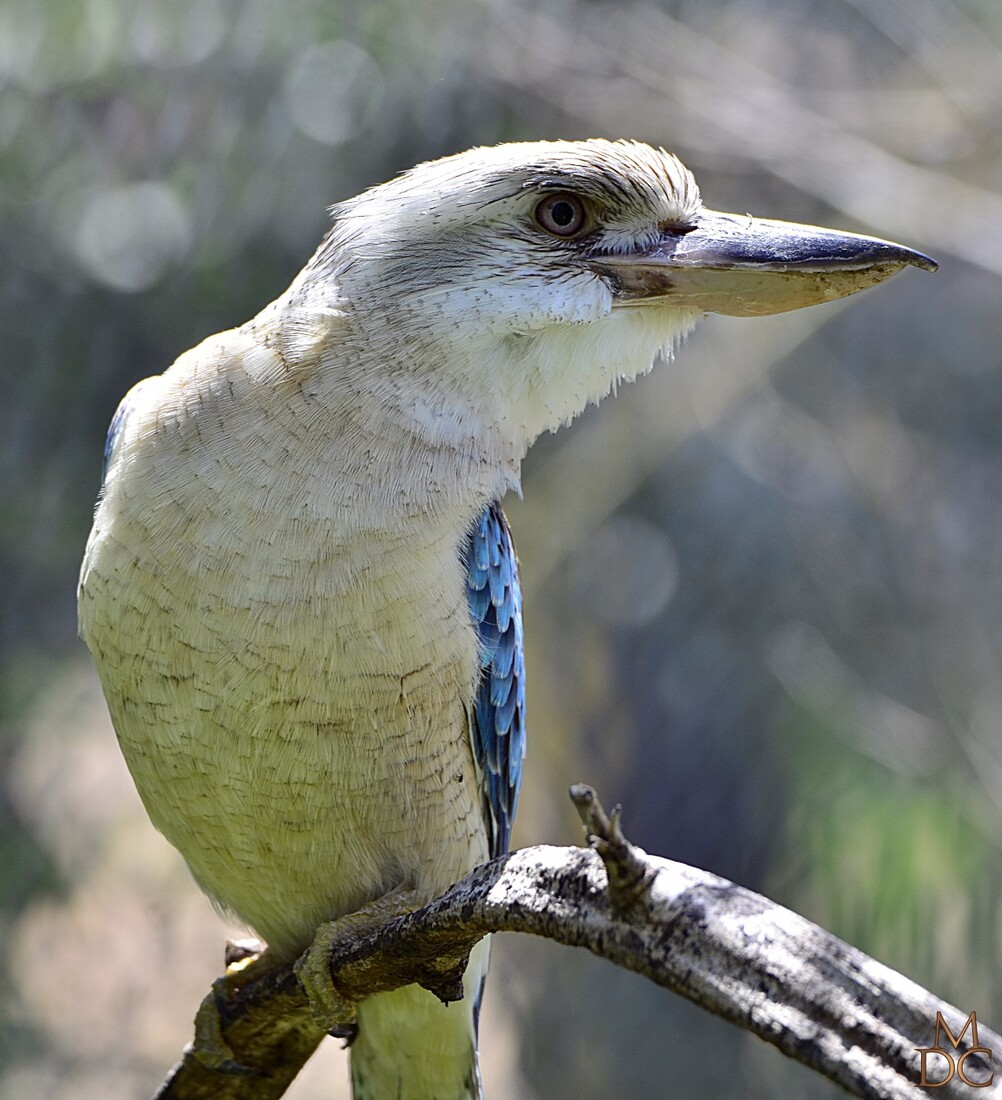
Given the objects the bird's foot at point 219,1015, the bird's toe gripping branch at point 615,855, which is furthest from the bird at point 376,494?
the bird's toe gripping branch at point 615,855

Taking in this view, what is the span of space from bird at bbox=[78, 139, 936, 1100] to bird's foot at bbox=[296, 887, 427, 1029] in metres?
0.02

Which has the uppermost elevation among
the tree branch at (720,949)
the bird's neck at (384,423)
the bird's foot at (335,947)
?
the bird's neck at (384,423)

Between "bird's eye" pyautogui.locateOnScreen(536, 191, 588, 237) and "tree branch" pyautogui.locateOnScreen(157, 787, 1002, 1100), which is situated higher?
"bird's eye" pyautogui.locateOnScreen(536, 191, 588, 237)

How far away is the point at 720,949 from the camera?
1.33 metres

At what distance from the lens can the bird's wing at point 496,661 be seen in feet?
7.21

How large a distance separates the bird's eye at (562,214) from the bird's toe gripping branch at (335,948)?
42.8 inches

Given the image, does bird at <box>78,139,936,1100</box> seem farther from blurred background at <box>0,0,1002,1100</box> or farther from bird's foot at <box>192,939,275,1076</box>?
blurred background at <box>0,0,1002,1100</box>

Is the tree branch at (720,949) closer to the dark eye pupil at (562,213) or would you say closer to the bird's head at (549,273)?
the bird's head at (549,273)

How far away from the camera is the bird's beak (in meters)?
2.17

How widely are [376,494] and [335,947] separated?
0.71 m

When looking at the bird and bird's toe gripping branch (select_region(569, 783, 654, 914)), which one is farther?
the bird

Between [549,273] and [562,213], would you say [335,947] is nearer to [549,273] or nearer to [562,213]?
[549,273]

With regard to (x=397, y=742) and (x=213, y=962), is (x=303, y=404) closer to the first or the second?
(x=397, y=742)

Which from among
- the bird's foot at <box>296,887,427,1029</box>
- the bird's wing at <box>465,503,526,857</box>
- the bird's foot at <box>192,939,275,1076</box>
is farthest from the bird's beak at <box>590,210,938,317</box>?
the bird's foot at <box>192,939,275,1076</box>
